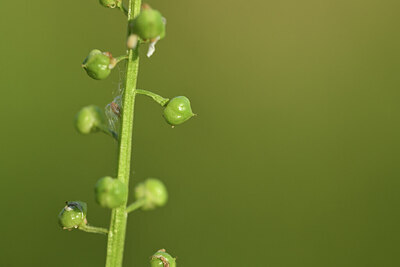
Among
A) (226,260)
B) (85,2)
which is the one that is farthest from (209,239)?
(85,2)

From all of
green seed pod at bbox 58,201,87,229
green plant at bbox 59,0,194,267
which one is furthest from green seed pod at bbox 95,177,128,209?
green seed pod at bbox 58,201,87,229

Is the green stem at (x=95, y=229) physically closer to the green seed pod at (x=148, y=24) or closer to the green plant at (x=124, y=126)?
the green plant at (x=124, y=126)

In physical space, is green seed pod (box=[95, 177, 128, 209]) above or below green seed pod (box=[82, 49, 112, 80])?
below

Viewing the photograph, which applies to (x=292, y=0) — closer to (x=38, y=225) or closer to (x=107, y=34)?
(x=107, y=34)

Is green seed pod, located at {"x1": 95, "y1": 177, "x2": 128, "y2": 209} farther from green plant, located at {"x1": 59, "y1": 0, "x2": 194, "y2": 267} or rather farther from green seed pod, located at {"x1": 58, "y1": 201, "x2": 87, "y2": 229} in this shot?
green seed pod, located at {"x1": 58, "y1": 201, "x2": 87, "y2": 229}

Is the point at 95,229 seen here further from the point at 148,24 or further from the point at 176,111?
the point at 148,24

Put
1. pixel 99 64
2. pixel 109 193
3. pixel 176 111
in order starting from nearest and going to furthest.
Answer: pixel 109 193
pixel 99 64
pixel 176 111

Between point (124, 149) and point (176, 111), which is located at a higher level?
point (176, 111)

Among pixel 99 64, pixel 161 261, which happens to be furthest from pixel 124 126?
pixel 161 261
